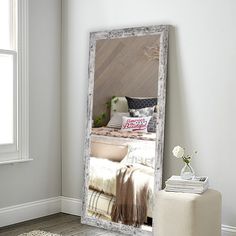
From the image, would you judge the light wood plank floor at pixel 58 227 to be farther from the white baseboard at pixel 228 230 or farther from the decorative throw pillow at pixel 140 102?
the decorative throw pillow at pixel 140 102

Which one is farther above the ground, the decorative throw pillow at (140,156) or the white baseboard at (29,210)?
the decorative throw pillow at (140,156)

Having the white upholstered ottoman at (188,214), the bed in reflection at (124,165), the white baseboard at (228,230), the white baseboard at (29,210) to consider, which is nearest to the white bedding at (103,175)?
the bed in reflection at (124,165)

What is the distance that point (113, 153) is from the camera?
4.41m

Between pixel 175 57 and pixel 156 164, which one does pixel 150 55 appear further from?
pixel 156 164

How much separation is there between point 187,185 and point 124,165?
87 centimetres

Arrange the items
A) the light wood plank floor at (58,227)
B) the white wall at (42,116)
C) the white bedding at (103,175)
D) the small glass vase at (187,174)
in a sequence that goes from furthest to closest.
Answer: the white wall at (42,116) < the white bedding at (103,175) < the light wood plank floor at (58,227) < the small glass vase at (187,174)

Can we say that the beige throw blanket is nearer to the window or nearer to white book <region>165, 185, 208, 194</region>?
white book <region>165, 185, 208, 194</region>

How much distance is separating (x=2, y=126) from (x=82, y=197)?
3.53 feet

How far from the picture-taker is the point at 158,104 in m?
4.14

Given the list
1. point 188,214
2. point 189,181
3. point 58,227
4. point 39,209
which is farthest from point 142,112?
point 39,209

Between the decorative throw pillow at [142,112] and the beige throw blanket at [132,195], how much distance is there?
1.59 feet

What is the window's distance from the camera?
14.5 ft

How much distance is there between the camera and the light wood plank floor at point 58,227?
4273 millimetres

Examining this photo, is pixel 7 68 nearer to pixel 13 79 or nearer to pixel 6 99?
pixel 13 79
